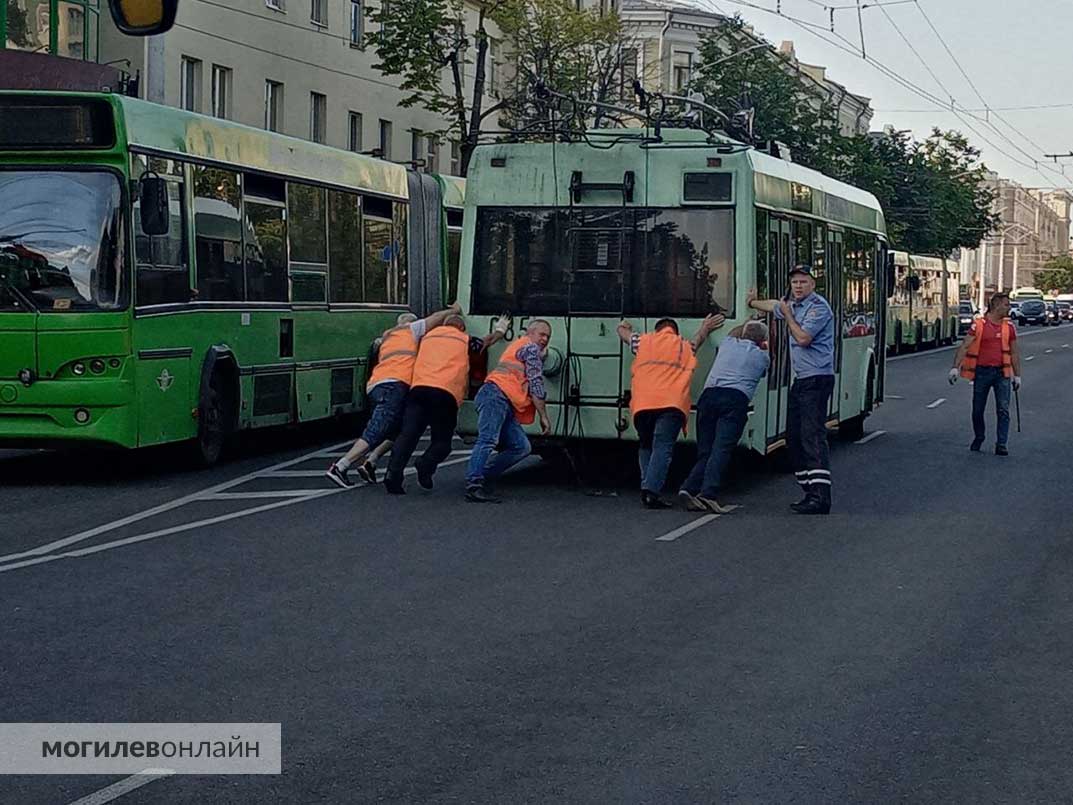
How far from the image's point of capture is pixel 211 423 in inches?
672

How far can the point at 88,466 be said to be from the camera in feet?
57.9

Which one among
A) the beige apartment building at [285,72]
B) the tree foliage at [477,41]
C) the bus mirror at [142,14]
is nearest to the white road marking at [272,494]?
the bus mirror at [142,14]

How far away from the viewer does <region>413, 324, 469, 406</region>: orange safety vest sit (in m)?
15.2

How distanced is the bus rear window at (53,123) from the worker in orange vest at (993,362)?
980cm

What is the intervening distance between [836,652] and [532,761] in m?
2.60

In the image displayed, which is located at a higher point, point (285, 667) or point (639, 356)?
point (639, 356)

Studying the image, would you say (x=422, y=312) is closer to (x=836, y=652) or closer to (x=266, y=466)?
(x=266, y=466)

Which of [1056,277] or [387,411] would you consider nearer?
[387,411]

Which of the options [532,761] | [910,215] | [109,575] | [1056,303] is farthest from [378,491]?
[1056,303]

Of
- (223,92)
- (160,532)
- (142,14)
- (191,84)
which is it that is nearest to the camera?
(142,14)

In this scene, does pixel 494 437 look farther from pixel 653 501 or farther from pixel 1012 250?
pixel 1012 250

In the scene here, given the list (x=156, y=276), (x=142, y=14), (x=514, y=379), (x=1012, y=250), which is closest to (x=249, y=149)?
(x=156, y=276)

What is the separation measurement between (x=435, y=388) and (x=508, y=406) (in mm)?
582

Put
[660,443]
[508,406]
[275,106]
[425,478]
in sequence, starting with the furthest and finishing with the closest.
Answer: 1. [275,106]
2. [425,478]
3. [508,406]
4. [660,443]
